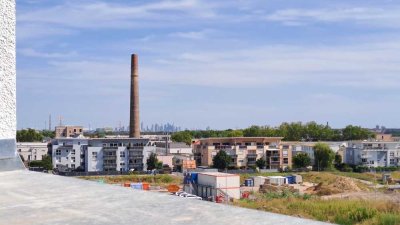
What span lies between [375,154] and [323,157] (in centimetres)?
636

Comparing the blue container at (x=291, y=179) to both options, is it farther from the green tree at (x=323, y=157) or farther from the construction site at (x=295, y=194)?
the green tree at (x=323, y=157)

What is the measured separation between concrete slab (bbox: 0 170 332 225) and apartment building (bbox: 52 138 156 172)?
3729 centimetres

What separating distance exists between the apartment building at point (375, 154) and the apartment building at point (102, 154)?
1913 cm

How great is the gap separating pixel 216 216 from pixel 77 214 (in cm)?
37

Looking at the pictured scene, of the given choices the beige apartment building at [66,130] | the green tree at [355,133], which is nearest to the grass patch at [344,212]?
the beige apartment building at [66,130]

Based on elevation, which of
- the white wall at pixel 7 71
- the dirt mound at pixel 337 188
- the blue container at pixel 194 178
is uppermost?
the white wall at pixel 7 71

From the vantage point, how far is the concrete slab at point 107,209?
3.76 feet

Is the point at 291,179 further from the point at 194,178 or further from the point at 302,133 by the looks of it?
the point at 302,133

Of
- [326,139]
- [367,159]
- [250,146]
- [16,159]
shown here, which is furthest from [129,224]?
[326,139]

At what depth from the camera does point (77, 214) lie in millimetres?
1277

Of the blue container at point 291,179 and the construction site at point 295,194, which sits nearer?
the construction site at point 295,194

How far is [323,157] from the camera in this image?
41.9 m

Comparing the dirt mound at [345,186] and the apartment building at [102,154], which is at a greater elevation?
the apartment building at [102,154]

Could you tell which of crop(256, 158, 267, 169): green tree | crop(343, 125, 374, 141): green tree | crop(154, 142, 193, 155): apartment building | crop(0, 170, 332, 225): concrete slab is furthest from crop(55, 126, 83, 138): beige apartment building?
crop(0, 170, 332, 225): concrete slab
